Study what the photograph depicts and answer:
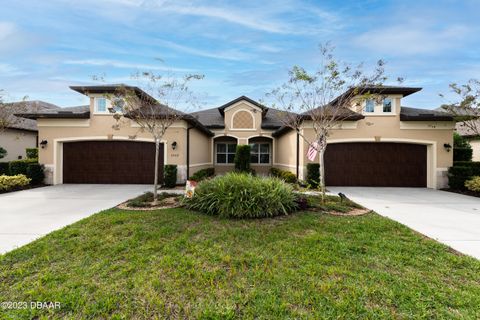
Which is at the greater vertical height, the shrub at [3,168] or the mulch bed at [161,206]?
the shrub at [3,168]

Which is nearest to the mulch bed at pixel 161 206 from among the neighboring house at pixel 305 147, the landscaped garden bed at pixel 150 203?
the landscaped garden bed at pixel 150 203

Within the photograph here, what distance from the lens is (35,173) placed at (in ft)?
36.8

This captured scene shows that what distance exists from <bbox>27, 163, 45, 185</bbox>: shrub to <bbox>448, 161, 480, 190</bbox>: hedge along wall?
827 inches

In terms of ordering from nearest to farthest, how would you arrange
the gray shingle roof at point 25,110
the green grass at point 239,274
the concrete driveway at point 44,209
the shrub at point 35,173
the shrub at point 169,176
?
the green grass at point 239,274, the concrete driveway at point 44,209, the shrub at point 169,176, the shrub at point 35,173, the gray shingle roof at point 25,110

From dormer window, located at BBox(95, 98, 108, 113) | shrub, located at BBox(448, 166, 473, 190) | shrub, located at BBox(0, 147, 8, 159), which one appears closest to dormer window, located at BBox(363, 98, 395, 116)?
shrub, located at BBox(448, 166, 473, 190)

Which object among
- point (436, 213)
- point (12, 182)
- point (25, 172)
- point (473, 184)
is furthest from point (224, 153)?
point (473, 184)

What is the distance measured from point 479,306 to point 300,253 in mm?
2158

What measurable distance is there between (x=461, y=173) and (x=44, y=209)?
17178 millimetres

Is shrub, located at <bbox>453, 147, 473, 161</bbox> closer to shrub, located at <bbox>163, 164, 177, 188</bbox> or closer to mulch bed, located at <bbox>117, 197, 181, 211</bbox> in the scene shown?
mulch bed, located at <bbox>117, 197, 181, 211</bbox>

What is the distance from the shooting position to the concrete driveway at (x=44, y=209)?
4.80 metres

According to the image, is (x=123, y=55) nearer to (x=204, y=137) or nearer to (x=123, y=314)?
(x=204, y=137)

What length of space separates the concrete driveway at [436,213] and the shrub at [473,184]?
0.83m

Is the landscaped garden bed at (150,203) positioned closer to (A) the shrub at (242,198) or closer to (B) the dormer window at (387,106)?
(A) the shrub at (242,198)

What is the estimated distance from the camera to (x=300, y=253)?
3.80m
